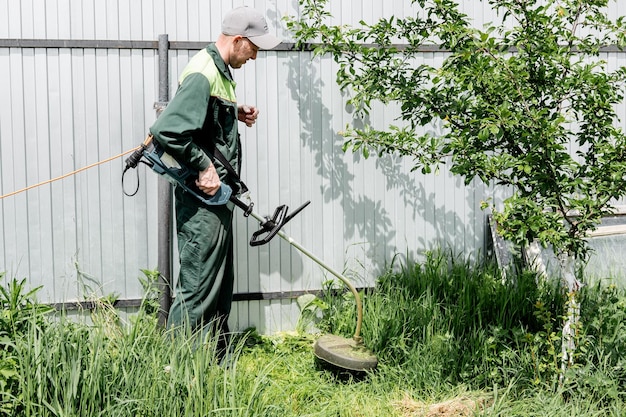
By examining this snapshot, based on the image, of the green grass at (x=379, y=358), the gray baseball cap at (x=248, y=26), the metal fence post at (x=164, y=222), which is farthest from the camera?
the metal fence post at (x=164, y=222)

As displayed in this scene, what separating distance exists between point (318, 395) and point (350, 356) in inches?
10.2

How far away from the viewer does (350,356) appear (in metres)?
4.47

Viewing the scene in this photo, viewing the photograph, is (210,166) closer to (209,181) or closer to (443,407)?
(209,181)

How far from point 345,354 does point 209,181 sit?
1.12 meters

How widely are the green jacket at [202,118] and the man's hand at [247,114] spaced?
29 cm

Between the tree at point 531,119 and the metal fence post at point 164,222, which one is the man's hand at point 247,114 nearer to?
the metal fence post at point 164,222

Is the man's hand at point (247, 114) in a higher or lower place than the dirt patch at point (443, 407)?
higher

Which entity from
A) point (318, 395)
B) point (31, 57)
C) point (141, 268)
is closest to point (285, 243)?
point (141, 268)

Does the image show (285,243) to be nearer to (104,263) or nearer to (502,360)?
(104,263)

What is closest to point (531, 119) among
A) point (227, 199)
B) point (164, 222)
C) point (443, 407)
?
point (443, 407)

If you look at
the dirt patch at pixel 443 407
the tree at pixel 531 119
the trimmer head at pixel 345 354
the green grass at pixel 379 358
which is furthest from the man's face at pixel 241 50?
the dirt patch at pixel 443 407

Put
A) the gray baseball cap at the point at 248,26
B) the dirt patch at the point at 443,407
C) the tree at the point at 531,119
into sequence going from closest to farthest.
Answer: the tree at the point at 531,119 → the dirt patch at the point at 443,407 → the gray baseball cap at the point at 248,26

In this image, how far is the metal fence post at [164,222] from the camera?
5.02m

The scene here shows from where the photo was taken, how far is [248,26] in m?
4.53
